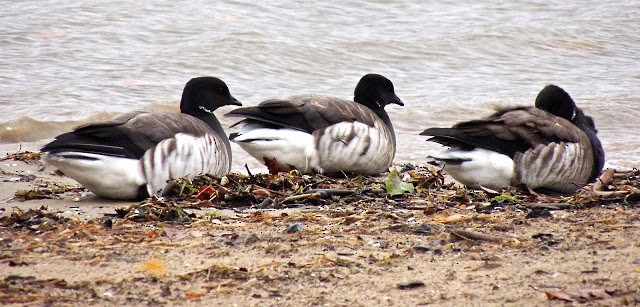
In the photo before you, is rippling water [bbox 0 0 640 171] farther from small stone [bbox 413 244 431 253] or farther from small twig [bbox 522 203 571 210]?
small stone [bbox 413 244 431 253]

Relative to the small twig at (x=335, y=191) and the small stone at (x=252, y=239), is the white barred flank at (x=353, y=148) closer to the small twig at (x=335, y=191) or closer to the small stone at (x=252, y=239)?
the small twig at (x=335, y=191)

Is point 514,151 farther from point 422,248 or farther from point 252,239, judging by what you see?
point 252,239

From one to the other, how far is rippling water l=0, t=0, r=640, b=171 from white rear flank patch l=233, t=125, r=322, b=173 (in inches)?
78.6

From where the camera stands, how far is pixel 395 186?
816 cm

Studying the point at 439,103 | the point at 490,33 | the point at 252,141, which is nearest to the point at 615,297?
the point at 252,141

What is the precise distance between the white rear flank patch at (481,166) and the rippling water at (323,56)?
9.63ft

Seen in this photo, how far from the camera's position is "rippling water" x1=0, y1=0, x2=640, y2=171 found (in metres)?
14.2

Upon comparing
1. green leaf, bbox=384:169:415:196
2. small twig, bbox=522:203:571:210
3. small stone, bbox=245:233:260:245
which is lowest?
green leaf, bbox=384:169:415:196

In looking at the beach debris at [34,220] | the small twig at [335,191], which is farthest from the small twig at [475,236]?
the beach debris at [34,220]

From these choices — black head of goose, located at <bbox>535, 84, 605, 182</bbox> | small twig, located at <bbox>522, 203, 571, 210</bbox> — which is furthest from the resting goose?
small twig, located at <bbox>522, 203, 571, 210</bbox>

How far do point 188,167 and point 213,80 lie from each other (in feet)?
5.21

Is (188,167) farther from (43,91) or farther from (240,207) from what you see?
(43,91)

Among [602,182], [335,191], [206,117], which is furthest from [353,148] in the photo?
[602,182]

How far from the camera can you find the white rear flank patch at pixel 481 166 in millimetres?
8906
